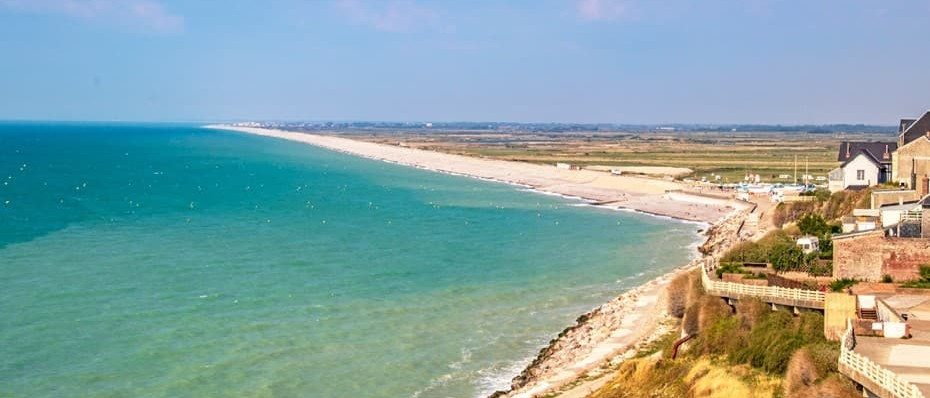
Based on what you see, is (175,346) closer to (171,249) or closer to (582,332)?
(582,332)

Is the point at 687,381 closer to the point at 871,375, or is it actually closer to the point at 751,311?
the point at 751,311

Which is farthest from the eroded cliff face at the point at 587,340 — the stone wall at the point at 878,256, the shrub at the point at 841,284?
the stone wall at the point at 878,256

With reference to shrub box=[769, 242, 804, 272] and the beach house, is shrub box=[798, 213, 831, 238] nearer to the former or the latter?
shrub box=[769, 242, 804, 272]

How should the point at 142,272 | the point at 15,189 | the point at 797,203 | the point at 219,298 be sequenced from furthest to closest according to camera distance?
the point at 15,189
the point at 797,203
the point at 142,272
the point at 219,298

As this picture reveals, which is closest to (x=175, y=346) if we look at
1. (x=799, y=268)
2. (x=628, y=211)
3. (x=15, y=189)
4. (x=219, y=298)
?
(x=219, y=298)

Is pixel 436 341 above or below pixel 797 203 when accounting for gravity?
below

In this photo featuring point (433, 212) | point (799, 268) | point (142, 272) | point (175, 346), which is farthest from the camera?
point (433, 212)

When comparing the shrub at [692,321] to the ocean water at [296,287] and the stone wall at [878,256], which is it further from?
the ocean water at [296,287]
